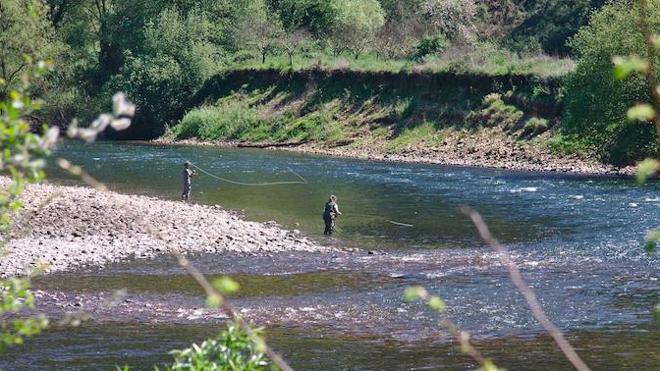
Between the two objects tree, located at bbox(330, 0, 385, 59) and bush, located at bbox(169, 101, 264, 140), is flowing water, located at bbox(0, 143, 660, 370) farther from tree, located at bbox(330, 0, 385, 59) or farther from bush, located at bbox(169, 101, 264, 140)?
tree, located at bbox(330, 0, 385, 59)

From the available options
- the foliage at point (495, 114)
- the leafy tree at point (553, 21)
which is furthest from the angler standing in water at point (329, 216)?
the leafy tree at point (553, 21)

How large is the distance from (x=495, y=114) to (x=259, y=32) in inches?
957

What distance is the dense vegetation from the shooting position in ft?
207

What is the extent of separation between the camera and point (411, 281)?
880 inches

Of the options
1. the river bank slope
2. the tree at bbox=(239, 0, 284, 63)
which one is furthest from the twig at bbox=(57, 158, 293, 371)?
the tree at bbox=(239, 0, 284, 63)

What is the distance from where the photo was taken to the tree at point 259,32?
2923 inches

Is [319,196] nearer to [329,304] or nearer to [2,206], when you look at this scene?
[329,304]

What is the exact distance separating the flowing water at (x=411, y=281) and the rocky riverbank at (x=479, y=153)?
22.5ft

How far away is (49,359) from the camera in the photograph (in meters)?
15.9

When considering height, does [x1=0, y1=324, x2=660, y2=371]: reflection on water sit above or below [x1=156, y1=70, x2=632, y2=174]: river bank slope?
above

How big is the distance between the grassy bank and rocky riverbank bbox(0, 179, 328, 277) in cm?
2678

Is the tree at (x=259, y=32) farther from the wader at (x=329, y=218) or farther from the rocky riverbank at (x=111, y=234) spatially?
the wader at (x=329, y=218)

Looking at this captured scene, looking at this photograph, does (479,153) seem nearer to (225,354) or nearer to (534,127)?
(534,127)

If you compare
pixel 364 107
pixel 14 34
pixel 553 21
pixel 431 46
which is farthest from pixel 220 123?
pixel 553 21
